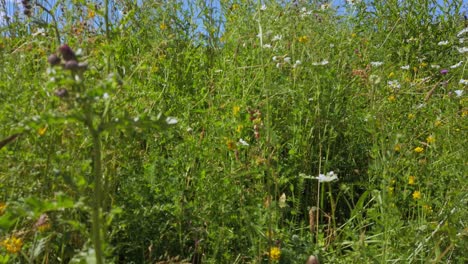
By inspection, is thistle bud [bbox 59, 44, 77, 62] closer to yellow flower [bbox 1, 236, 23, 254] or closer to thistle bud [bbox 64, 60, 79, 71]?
thistle bud [bbox 64, 60, 79, 71]

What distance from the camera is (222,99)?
2.57 m

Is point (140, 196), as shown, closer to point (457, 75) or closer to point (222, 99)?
point (222, 99)

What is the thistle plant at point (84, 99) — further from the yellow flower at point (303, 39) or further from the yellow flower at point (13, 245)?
the yellow flower at point (303, 39)

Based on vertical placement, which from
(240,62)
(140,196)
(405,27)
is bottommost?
(140,196)

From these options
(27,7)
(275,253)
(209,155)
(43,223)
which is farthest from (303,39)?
(43,223)

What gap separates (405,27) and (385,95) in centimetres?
200

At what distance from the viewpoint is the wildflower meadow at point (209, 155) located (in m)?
1.41

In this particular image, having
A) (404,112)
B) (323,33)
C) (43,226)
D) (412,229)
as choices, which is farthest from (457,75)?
(43,226)

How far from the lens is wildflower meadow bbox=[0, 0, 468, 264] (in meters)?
1.41

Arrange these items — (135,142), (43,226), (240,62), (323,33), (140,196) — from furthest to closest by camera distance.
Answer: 1. (323,33)
2. (240,62)
3. (135,142)
4. (140,196)
5. (43,226)

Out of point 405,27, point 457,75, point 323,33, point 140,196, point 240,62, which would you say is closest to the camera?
point 140,196

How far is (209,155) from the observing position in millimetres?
2023

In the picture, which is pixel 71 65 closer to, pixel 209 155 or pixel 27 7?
pixel 209 155

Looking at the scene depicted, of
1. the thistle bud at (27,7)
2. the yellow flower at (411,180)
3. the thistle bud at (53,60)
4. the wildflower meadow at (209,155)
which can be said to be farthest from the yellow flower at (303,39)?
the thistle bud at (53,60)
